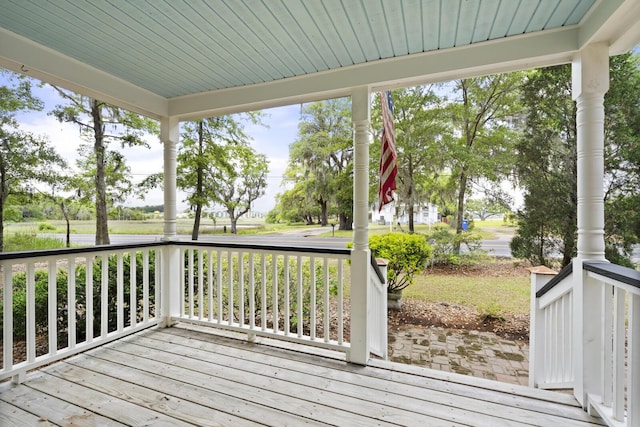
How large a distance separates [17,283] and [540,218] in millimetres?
6343

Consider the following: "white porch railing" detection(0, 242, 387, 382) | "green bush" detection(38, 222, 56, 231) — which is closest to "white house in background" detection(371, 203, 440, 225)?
"white porch railing" detection(0, 242, 387, 382)

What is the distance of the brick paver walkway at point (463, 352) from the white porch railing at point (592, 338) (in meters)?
0.65

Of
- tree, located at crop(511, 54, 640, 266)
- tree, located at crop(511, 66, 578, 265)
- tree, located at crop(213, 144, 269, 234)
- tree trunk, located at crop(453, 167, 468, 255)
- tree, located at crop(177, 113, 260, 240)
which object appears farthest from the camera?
tree trunk, located at crop(453, 167, 468, 255)

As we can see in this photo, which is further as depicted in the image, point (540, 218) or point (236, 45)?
point (540, 218)

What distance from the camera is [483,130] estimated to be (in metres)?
4.61

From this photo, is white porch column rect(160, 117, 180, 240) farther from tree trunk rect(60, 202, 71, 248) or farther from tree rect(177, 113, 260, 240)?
tree trunk rect(60, 202, 71, 248)

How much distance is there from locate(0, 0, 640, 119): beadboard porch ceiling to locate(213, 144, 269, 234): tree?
5.44ft

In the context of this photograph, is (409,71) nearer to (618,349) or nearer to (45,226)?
(618,349)

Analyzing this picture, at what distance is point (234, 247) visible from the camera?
296 cm

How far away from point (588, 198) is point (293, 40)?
2.20 meters

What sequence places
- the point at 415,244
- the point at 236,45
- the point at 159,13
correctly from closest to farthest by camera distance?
Result: the point at 159,13
the point at 236,45
the point at 415,244

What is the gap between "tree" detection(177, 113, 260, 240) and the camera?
428 centimetres

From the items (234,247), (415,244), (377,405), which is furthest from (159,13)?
(415,244)

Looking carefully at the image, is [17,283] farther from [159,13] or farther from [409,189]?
[409,189]
